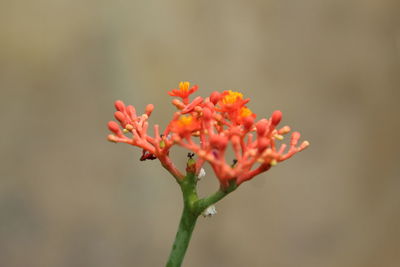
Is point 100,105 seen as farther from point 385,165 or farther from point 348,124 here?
point 385,165

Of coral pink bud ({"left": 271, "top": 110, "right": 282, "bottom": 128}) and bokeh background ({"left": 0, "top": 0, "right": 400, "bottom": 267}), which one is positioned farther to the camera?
bokeh background ({"left": 0, "top": 0, "right": 400, "bottom": 267})

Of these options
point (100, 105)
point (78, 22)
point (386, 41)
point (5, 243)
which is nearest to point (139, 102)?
point (100, 105)

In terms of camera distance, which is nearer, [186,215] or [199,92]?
[186,215]

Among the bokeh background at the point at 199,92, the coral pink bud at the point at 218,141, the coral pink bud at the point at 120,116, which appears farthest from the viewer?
the bokeh background at the point at 199,92

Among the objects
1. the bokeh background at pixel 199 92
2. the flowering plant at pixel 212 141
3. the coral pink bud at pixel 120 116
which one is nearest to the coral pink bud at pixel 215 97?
the flowering plant at pixel 212 141

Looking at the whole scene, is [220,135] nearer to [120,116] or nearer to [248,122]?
[248,122]

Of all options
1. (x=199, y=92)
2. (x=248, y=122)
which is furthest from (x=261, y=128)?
(x=199, y=92)

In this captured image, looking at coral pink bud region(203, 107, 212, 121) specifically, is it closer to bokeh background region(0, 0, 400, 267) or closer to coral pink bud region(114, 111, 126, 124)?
coral pink bud region(114, 111, 126, 124)

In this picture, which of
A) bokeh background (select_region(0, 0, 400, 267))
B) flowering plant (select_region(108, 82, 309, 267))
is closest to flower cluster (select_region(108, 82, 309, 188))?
flowering plant (select_region(108, 82, 309, 267))

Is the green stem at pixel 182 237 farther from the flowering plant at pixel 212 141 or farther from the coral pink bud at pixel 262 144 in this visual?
the coral pink bud at pixel 262 144

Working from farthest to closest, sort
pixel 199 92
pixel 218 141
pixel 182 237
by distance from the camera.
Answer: pixel 199 92 → pixel 182 237 → pixel 218 141
